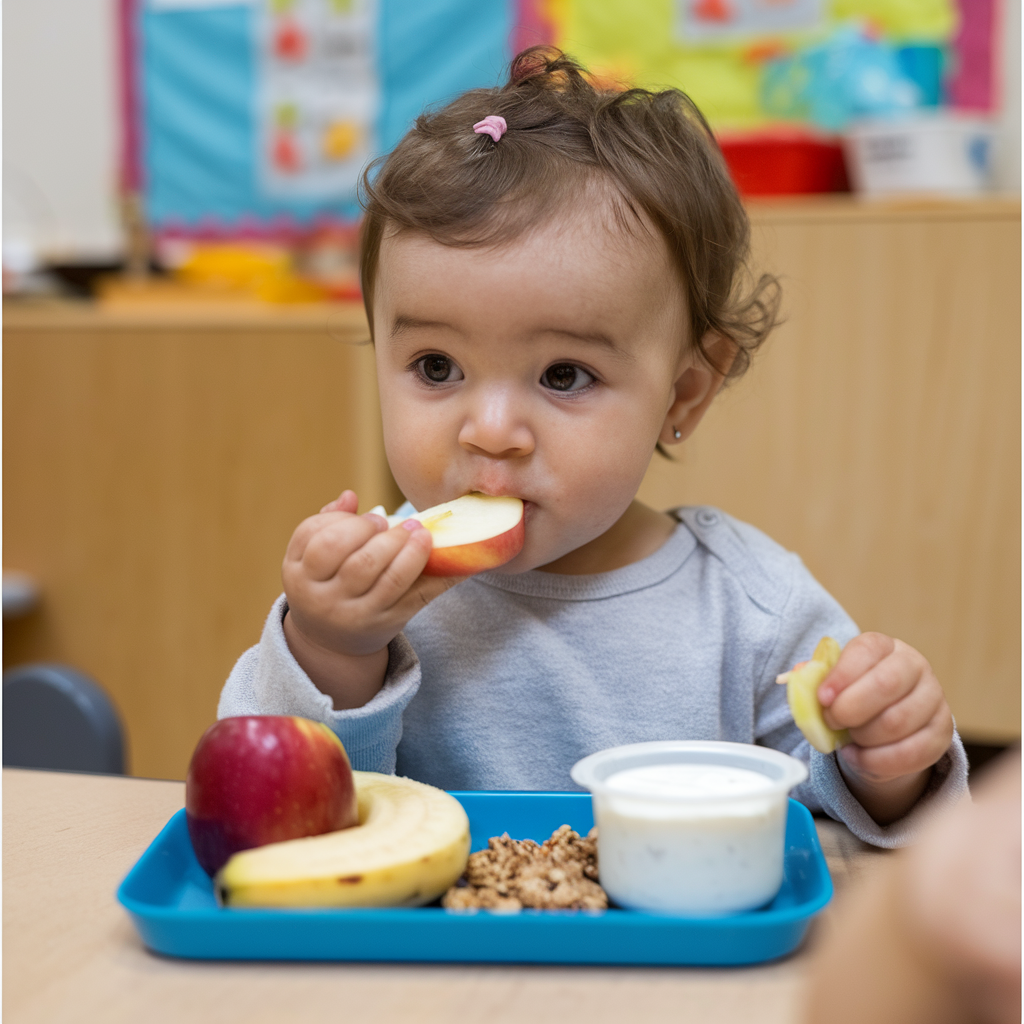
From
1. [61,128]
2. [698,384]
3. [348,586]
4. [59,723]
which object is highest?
[61,128]

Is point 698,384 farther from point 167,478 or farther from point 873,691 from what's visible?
point 167,478

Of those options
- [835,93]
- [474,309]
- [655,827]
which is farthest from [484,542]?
[835,93]

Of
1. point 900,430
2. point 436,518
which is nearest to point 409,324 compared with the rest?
point 436,518

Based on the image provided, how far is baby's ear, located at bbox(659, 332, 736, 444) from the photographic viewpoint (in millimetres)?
943

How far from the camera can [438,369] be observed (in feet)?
2.71

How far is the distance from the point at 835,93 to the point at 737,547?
5.32ft

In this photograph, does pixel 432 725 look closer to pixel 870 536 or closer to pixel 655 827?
pixel 655 827

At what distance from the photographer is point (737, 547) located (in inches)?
38.0

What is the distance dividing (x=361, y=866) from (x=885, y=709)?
0.32 meters

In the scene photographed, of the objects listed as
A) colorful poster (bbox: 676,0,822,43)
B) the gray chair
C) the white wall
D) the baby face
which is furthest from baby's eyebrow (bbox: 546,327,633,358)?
the white wall

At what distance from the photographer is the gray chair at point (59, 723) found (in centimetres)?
107

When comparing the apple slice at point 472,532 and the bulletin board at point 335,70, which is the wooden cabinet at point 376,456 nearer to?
the bulletin board at point 335,70

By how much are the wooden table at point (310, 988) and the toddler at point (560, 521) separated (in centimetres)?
20

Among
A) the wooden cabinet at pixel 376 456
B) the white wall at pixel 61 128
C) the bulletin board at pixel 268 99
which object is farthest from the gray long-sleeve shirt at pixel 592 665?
the white wall at pixel 61 128
